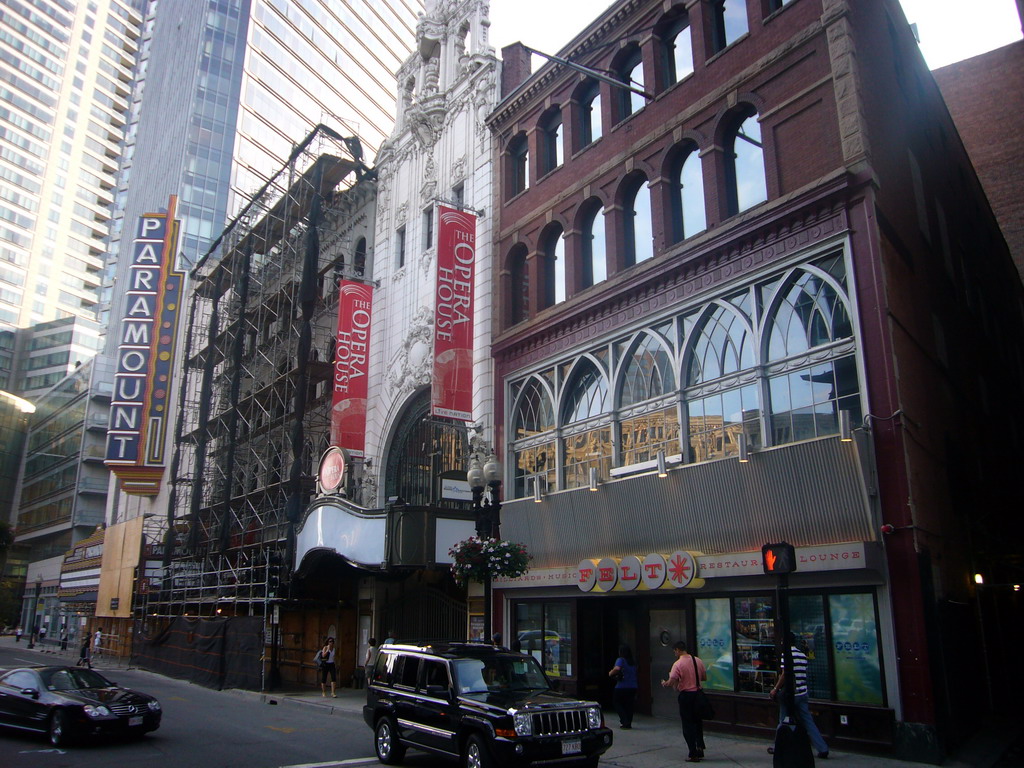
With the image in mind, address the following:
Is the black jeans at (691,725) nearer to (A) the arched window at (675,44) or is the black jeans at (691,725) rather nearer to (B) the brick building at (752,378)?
(B) the brick building at (752,378)

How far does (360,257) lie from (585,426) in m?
17.6

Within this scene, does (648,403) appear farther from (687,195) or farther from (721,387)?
(687,195)

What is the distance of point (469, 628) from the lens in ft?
78.0

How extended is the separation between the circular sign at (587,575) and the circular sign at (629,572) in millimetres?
797

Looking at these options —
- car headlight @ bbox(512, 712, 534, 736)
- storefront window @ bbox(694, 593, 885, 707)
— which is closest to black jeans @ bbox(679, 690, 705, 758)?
storefront window @ bbox(694, 593, 885, 707)

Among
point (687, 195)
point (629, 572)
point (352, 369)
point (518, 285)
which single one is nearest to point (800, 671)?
point (629, 572)

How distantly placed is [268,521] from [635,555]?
21.0 metres

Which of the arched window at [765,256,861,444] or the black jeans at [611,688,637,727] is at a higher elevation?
the arched window at [765,256,861,444]

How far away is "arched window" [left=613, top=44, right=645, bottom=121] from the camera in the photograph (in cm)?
2248

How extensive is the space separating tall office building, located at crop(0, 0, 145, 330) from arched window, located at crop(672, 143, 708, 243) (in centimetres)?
11139

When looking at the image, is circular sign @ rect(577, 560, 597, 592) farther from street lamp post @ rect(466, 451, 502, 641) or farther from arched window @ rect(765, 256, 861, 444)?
arched window @ rect(765, 256, 861, 444)

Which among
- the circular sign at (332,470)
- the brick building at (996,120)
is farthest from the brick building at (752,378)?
the brick building at (996,120)

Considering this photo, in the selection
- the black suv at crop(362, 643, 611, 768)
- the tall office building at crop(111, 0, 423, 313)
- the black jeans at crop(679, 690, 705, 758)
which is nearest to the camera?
the black suv at crop(362, 643, 611, 768)

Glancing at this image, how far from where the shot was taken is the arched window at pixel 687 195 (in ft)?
64.2
